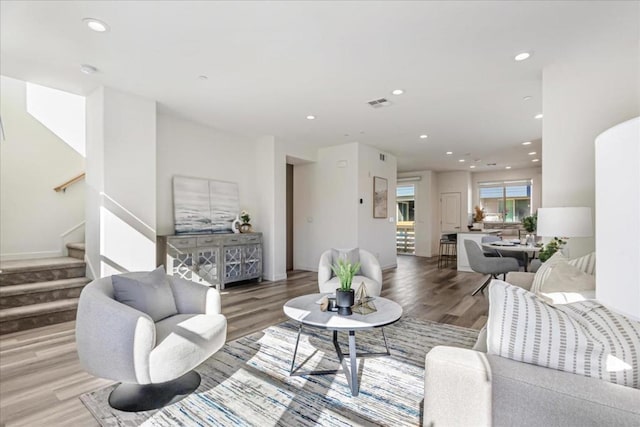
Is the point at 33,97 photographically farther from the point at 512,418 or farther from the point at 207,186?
the point at 512,418

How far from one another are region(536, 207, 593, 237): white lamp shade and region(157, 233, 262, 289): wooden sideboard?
4321 millimetres

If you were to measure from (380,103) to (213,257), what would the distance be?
3466mm

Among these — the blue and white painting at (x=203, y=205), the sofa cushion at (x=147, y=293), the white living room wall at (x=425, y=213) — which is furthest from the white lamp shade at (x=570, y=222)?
the white living room wall at (x=425, y=213)

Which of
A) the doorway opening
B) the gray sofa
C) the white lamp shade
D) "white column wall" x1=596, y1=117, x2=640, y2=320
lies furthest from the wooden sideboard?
the doorway opening

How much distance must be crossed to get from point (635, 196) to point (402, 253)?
34.7 feet

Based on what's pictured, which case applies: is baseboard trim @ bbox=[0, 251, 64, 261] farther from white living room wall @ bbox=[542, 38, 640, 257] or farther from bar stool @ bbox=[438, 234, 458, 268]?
bar stool @ bbox=[438, 234, 458, 268]

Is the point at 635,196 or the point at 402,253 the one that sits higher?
the point at 635,196

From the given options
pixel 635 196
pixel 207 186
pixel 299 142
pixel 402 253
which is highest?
pixel 299 142

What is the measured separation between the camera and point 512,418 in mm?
1052

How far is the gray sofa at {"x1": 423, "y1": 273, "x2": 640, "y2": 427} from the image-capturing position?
37.0 inches

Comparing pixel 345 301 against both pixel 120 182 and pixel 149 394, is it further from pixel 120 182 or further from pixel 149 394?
pixel 120 182

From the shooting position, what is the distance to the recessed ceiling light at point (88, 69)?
3.26 m

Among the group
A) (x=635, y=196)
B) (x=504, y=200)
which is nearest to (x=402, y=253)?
(x=504, y=200)

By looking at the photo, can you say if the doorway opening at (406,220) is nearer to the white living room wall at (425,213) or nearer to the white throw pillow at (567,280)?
the white living room wall at (425,213)
